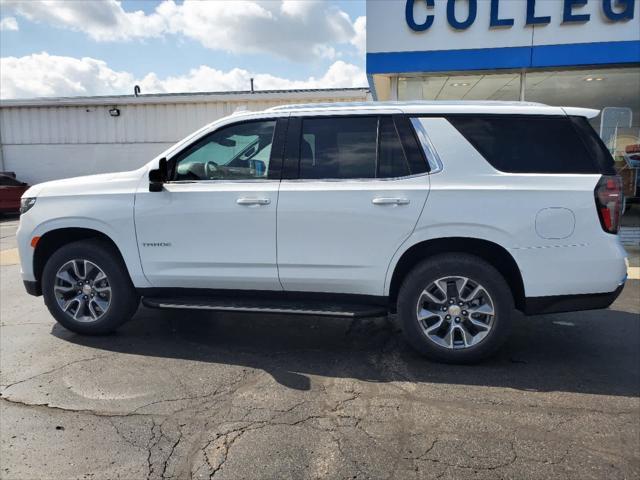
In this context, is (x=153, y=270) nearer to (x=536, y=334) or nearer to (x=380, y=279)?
(x=380, y=279)

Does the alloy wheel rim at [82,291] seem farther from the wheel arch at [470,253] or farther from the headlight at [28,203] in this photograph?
the wheel arch at [470,253]

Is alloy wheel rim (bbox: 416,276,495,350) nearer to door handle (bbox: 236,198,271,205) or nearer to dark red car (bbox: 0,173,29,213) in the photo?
door handle (bbox: 236,198,271,205)

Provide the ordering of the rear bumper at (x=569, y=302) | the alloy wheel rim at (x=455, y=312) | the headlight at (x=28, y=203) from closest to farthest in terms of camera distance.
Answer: the rear bumper at (x=569, y=302) < the alloy wheel rim at (x=455, y=312) < the headlight at (x=28, y=203)

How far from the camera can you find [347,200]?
149 inches

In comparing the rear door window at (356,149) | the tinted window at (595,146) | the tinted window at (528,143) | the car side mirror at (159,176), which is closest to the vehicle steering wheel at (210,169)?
the car side mirror at (159,176)

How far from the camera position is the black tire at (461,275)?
12.1ft

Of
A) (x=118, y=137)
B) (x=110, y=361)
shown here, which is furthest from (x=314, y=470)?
(x=118, y=137)

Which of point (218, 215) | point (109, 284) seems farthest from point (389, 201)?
point (109, 284)

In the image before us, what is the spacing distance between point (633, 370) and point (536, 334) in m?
0.90

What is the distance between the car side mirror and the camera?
4108 mm

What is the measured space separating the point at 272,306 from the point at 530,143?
2.37m

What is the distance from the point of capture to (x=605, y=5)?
9.45m

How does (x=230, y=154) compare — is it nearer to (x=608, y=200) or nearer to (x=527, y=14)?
(x=608, y=200)

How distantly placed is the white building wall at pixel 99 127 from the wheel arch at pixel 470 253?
13.4 meters
